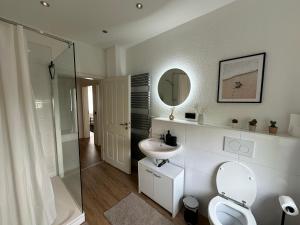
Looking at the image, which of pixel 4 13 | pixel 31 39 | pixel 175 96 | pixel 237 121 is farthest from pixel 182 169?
pixel 4 13

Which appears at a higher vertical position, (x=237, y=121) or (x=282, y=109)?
(x=282, y=109)

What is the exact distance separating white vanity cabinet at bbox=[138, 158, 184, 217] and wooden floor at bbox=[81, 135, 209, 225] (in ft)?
0.40

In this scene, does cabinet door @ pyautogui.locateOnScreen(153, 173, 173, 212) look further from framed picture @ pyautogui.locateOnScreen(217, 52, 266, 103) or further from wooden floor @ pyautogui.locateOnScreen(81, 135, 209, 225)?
framed picture @ pyautogui.locateOnScreen(217, 52, 266, 103)

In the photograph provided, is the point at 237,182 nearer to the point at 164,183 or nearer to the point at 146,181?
the point at 164,183

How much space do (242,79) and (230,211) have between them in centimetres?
136

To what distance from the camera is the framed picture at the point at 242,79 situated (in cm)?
140

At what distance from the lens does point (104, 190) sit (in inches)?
84.7

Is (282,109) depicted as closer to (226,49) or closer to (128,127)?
(226,49)

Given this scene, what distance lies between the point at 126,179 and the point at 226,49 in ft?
8.04

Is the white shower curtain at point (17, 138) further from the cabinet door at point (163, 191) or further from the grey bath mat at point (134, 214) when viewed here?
the cabinet door at point (163, 191)

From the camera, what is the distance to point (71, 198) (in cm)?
195

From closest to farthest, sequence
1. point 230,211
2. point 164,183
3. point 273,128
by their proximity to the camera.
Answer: point 273,128
point 230,211
point 164,183

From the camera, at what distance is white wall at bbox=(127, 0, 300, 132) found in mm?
1261

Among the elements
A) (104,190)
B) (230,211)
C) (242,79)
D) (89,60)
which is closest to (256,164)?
(230,211)
